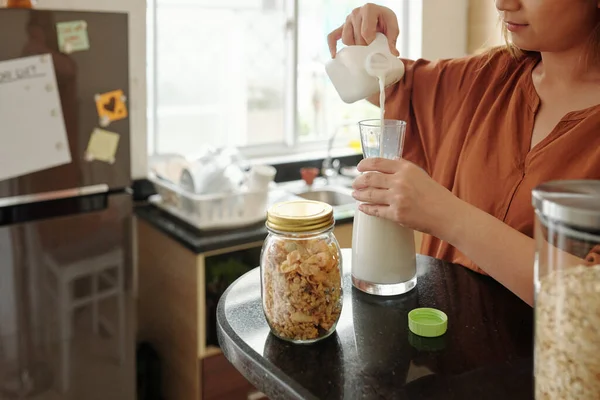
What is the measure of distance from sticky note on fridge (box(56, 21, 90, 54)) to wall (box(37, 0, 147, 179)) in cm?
54

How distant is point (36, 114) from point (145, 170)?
753mm

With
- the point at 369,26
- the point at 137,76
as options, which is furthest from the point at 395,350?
the point at 137,76

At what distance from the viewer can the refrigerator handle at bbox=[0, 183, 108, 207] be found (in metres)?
1.62

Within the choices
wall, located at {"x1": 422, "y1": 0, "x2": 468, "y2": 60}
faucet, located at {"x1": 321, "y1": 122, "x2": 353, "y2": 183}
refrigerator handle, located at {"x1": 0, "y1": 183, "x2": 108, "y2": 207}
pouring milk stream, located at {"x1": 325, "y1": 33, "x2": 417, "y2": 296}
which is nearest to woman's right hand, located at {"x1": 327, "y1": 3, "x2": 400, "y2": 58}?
pouring milk stream, located at {"x1": 325, "y1": 33, "x2": 417, "y2": 296}

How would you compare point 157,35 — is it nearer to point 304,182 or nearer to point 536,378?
point 304,182

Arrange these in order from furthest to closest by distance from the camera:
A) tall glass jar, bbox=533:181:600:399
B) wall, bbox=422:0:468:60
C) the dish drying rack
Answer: wall, bbox=422:0:468:60
the dish drying rack
tall glass jar, bbox=533:181:600:399

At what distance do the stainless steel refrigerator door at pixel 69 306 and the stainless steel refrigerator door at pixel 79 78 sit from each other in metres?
0.10

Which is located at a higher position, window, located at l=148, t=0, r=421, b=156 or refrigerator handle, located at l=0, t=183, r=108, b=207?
window, located at l=148, t=0, r=421, b=156

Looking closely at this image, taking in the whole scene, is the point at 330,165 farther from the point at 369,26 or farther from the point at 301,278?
the point at 301,278

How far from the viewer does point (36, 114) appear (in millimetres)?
1618

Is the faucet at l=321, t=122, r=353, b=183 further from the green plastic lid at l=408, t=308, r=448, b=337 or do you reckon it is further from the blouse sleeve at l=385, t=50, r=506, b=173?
the green plastic lid at l=408, t=308, r=448, b=337

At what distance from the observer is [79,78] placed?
1683 millimetres

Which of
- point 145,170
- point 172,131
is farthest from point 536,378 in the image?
point 172,131

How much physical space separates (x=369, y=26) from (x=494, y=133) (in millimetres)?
286
